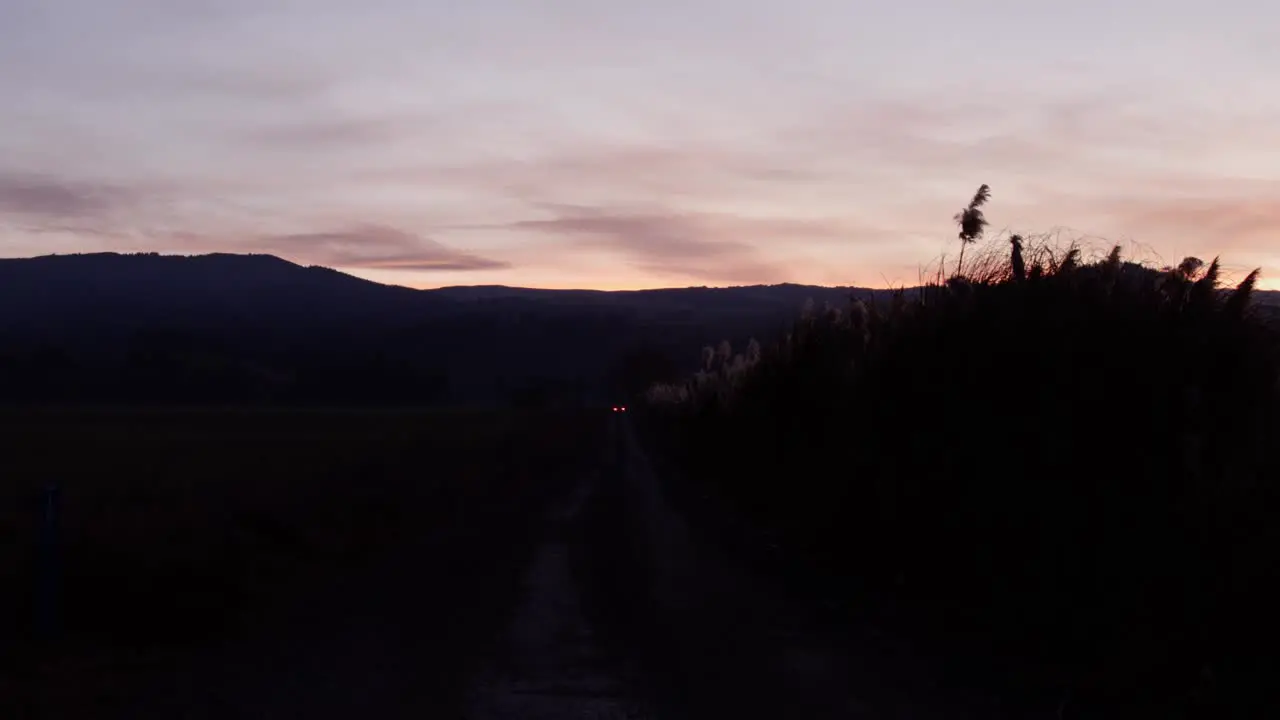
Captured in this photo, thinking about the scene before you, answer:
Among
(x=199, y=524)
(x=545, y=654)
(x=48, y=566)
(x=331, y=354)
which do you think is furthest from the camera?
(x=331, y=354)

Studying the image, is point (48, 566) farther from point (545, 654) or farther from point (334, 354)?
point (334, 354)

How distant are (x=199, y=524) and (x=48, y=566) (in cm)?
487

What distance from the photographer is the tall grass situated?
9211 millimetres

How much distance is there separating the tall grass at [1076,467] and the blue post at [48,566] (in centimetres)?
769

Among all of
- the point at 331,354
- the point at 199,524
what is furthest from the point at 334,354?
the point at 199,524

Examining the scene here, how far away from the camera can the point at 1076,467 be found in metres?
11.3

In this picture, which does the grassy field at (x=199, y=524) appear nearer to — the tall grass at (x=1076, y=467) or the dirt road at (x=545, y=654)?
the dirt road at (x=545, y=654)

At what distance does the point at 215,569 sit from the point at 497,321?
180587 millimetres

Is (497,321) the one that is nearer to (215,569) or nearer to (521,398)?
(521,398)

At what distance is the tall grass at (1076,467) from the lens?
9.21 m

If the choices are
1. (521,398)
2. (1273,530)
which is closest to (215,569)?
(1273,530)

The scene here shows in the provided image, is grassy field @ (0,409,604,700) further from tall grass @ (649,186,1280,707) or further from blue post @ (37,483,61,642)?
tall grass @ (649,186,1280,707)

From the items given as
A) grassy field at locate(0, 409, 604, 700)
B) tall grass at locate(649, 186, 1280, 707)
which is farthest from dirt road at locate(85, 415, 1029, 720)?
tall grass at locate(649, 186, 1280, 707)

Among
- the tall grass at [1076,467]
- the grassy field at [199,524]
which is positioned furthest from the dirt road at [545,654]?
the tall grass at [1076,467]
